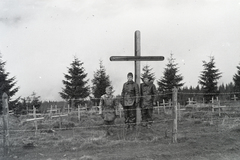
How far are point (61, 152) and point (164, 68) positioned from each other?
96.4 feet

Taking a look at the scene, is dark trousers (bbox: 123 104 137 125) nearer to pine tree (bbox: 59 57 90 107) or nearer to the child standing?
the child standing

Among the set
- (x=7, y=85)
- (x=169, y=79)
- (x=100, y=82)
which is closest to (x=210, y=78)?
(x=169, y=79)

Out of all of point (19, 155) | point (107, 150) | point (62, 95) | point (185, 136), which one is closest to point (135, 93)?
point (185, 136)

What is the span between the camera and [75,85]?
3167 centimetres

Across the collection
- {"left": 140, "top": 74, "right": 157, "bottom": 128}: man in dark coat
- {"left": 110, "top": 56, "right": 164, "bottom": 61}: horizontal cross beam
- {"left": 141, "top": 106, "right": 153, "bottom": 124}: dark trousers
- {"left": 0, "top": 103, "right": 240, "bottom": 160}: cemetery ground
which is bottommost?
{"left": 0, "top": 103, "right": 240, "bottom": 160}: cemetery ground

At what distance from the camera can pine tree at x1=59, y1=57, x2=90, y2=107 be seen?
31.3 meters

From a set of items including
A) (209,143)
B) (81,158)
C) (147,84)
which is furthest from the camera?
(147,84)

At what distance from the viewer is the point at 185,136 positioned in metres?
7.26

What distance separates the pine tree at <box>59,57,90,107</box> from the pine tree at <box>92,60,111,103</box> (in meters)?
1.12

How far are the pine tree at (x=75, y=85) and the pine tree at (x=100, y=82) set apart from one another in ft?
3.66

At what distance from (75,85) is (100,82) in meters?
3.39

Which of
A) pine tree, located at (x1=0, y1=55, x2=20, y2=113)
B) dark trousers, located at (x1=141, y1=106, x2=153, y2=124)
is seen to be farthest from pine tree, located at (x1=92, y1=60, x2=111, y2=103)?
dark trousers, located at (x1=141, y1=106, x2=153, y2=124)

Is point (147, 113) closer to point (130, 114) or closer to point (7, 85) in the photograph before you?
point (130, 114)

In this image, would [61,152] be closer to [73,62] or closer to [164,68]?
[73,62]
